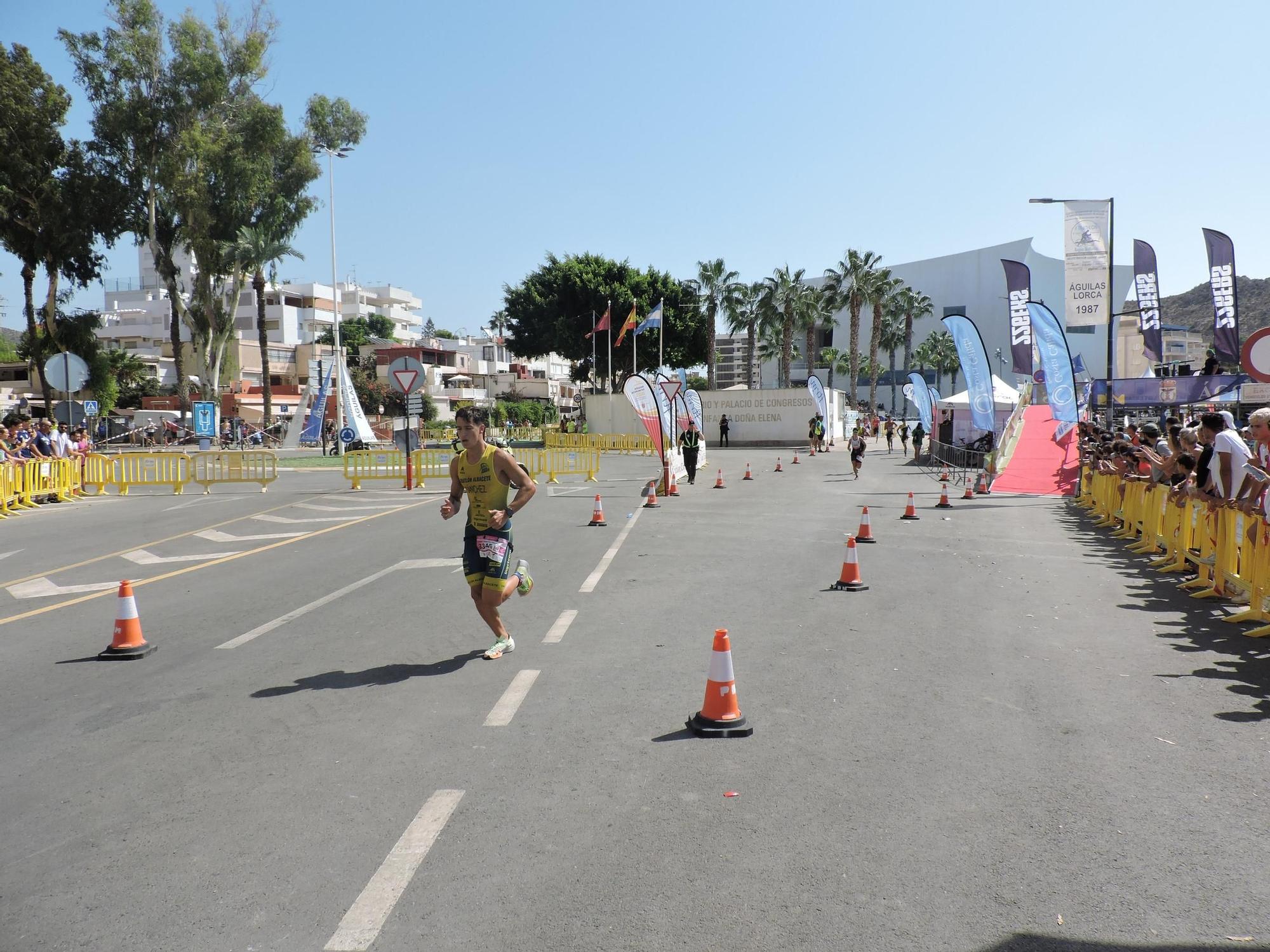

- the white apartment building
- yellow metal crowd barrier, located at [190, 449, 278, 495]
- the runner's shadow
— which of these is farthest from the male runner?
the white apartment building

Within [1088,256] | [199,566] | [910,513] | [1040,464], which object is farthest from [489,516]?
[1040,464]

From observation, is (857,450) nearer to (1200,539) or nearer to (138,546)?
(1200,539)

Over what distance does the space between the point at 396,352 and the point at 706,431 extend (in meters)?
41.9

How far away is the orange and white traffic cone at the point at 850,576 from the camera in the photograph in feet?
33.6

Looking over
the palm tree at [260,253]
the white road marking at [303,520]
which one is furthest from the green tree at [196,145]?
the white road marking at [303,520]

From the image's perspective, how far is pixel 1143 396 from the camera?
4297 centimetres

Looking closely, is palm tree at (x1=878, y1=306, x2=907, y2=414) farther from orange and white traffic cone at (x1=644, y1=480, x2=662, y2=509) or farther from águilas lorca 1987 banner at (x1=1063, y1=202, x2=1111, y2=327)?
orange and white traffic cone at (x1=644, y1=480, x2=662, y2=509)

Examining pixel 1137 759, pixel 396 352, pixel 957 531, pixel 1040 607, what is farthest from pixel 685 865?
pixel 396 352

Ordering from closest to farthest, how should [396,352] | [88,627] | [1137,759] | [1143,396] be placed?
1. [1137,759]
2. [88,627]
3. [1143,396]
4. [396,352]

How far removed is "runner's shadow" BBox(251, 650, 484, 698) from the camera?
21.1ft

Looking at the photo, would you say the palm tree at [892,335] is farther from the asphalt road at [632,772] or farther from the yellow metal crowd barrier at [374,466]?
the asphalt road at [632,772]

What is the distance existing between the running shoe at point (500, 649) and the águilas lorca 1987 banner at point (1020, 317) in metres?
24.5

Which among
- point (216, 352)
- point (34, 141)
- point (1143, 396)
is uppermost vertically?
point (34, 141)

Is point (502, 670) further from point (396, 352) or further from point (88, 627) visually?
point (396, 352)
